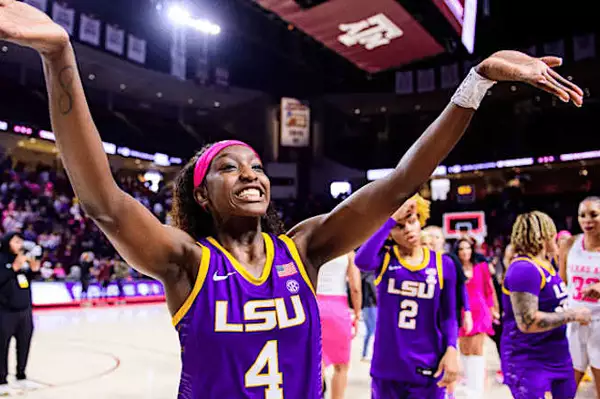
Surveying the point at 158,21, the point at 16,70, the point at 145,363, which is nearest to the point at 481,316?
the point at 145,363

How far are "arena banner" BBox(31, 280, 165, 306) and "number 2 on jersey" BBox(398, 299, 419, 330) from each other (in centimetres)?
1096

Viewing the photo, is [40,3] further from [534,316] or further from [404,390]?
[534,316]

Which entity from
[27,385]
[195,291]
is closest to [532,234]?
[195,291]

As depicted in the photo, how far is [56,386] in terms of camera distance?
6.29m

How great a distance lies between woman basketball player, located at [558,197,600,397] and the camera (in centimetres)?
434

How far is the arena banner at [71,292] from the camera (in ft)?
48.5

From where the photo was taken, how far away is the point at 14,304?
20.5 feet

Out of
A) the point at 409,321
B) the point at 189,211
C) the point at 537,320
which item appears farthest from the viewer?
the point at 409,321

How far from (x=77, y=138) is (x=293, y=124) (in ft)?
80.9

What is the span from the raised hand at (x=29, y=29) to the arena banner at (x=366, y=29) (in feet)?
31.7

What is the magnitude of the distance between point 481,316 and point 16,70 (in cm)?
2091

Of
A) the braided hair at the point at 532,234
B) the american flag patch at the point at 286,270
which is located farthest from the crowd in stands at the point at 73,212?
the american flag patch at the point at 286,270

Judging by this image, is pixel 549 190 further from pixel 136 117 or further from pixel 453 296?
pixel 453 296

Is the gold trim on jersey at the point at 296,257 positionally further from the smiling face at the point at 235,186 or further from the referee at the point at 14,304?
the referee at the point at 14,304
